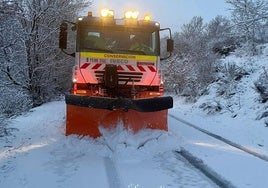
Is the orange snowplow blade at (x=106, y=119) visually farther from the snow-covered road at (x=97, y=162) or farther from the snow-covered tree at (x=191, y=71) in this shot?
the snow-covered tree at (x=191, y=71)

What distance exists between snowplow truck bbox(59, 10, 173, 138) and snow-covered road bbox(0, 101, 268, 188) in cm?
35

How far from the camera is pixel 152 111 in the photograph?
8.23 meters

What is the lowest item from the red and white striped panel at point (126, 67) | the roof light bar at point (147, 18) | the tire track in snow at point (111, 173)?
the tire track in snow at point (111, 173)

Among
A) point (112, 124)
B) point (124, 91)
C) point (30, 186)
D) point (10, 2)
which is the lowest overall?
point (30, 186)

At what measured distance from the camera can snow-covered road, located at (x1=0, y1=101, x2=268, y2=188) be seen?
585 centimetres

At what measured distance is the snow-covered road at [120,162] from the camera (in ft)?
19.2

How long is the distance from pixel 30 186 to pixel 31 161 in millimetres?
1468

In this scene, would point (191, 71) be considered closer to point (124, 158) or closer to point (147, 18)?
point (147, 18)

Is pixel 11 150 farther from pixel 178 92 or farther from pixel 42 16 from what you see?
pixel 178 92

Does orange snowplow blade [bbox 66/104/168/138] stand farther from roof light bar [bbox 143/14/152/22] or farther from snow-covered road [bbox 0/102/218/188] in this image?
roof light bar [bbox 143/14/152/22]

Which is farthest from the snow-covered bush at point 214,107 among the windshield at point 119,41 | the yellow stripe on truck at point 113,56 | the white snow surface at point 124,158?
the yellow stripe on truck at point 113,56

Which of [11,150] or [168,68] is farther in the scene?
[168,68]

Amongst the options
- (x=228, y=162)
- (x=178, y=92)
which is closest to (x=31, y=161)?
(x=228, y=162)

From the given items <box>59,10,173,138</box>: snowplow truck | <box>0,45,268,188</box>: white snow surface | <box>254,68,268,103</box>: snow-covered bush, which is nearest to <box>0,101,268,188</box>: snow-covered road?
<box>0,45,268,188</box>: white snow surface
